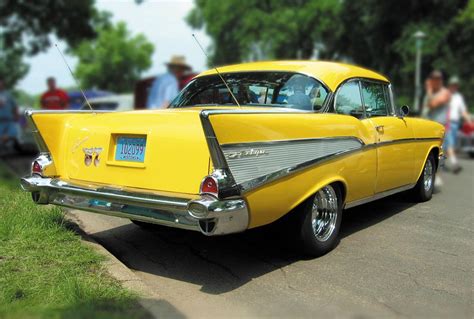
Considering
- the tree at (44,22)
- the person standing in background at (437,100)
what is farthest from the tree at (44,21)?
the person standing in background at (437,100)

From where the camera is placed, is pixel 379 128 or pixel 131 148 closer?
pixel 131 148

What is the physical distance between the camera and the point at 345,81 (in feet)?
16.0

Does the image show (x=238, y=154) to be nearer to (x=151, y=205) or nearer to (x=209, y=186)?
(x=209, y=186)

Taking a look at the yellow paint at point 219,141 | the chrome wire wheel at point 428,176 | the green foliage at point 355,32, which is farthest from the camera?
the green foliage at point 355,32

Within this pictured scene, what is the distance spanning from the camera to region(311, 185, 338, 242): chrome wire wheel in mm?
4199

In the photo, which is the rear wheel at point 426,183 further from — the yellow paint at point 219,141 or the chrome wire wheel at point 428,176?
the yellow paint at point 219,141

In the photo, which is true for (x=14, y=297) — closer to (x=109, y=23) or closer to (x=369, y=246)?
(x=369, y=246)

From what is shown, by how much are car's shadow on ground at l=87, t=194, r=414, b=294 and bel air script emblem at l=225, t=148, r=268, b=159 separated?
78cm

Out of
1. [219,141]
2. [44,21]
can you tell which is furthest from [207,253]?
[44,21]

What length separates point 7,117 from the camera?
11414mm

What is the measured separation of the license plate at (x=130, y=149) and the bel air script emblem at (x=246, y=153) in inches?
28.9

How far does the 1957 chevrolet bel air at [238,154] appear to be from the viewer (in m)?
3.38

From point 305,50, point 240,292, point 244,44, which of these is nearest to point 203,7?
point 244,44

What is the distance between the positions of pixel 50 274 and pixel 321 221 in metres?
2.14
